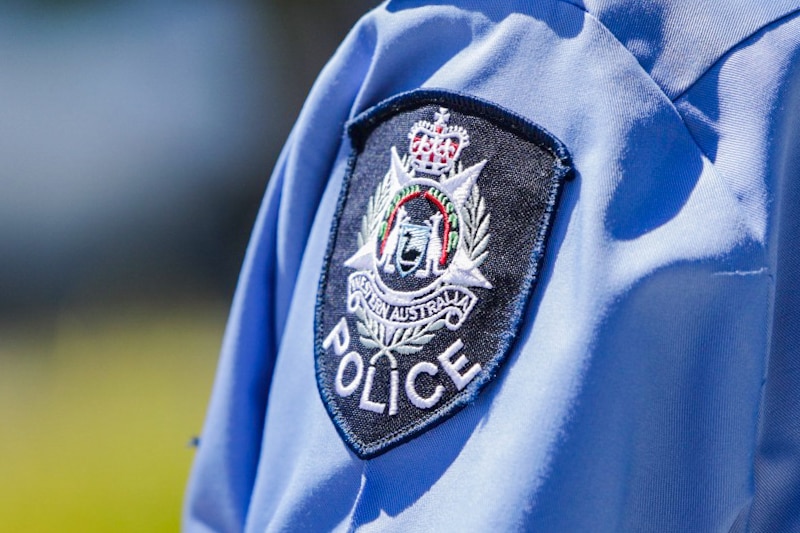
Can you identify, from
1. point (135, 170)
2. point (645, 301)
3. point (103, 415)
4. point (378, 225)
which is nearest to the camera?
point (645, 301)

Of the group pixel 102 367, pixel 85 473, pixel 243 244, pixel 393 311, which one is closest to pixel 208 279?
pixel 243 244

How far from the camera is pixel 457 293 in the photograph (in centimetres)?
52

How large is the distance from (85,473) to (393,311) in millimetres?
1748

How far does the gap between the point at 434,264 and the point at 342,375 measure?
10cm

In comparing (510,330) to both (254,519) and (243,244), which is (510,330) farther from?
(243,244)

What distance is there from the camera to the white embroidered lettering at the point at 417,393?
1.71 ft

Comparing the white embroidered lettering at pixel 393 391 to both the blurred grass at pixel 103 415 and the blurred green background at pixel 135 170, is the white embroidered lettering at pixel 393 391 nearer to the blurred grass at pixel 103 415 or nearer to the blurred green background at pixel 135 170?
the blurred grass at pixel 103 415

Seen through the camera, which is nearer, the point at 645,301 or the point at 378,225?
the point at 645,301

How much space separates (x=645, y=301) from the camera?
0.46m

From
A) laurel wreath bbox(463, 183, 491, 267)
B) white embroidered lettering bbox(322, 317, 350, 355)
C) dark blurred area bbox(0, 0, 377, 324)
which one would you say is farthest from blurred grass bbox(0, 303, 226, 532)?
laurel wreath bbox(463, 183, 491, 267)

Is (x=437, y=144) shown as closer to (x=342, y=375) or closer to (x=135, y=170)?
(x=342, y=375)

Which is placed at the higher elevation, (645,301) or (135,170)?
(135,170)

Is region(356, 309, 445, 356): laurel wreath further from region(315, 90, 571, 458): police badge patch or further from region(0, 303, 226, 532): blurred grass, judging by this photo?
region(0, 303, 226, 532): blurred grass

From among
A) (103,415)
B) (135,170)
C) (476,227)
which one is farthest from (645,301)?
(135,170)
